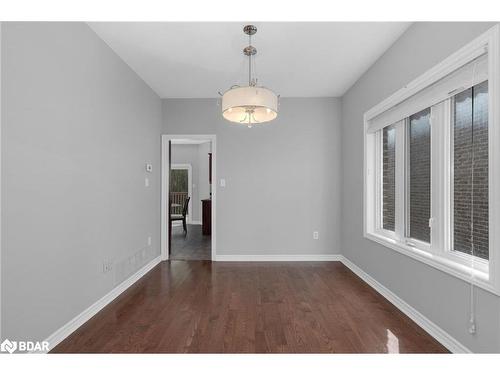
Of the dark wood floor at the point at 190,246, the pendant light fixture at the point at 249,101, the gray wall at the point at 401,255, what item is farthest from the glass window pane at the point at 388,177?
the dark wood floor at the point at 190,246

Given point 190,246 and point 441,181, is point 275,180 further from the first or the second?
point 441,181

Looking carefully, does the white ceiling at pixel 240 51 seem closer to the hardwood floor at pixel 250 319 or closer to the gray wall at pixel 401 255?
the gray wall at pixel 401 255

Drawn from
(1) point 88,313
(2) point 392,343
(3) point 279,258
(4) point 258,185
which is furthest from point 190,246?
(2) point 392,343

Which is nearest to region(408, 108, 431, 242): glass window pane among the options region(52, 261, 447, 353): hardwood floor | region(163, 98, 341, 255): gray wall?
region(52, 261, 447, 353): hardwood floor

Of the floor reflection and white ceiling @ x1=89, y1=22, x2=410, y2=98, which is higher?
white ceiling @ x1=89, y1=22, x2=410, y2=98

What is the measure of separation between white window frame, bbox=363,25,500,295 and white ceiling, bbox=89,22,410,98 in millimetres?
625

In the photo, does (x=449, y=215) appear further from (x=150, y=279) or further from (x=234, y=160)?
(x=150, y=279)

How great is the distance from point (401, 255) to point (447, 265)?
636 millimetres

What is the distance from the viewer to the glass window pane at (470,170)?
1754 mm

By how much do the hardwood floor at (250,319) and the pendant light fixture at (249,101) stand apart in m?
1.80

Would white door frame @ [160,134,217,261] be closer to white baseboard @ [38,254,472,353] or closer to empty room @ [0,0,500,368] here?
empty room @ [0,0,500,368]

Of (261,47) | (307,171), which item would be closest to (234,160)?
(307,171)

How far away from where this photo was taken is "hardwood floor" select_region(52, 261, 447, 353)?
1936mm

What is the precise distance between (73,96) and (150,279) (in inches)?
89.8
